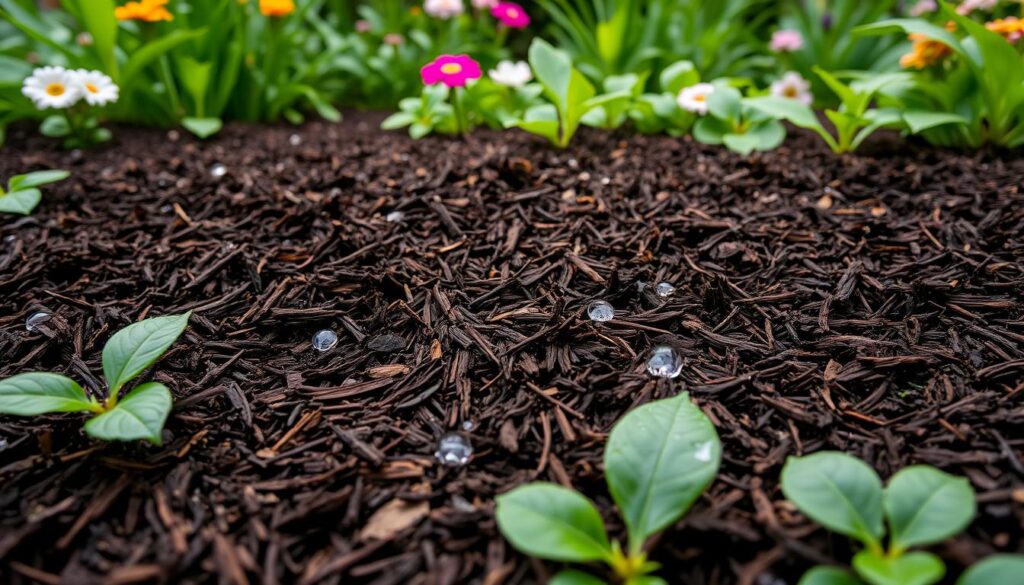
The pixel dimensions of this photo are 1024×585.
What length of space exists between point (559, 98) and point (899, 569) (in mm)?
1843

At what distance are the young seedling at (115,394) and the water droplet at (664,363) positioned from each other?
34.0 inches

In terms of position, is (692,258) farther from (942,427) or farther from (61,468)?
(61,468)

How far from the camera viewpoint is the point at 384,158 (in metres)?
2.19

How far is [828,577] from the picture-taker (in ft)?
2.41

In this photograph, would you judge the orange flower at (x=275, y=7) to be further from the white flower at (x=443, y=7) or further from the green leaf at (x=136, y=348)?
the green leaf at (x=136, y=348)

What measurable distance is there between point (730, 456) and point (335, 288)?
95 centimetres

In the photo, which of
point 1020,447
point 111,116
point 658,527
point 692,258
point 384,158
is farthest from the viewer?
point 111,116

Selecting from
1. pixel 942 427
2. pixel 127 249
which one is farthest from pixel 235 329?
pixel 942 427

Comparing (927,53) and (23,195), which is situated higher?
(927,53)

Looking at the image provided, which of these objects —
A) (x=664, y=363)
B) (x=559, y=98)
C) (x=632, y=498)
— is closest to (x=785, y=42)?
(x=559, y=98)

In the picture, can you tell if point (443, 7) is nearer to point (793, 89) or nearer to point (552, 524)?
point (793, 89)

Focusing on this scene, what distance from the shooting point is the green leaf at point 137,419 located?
2.98 feet

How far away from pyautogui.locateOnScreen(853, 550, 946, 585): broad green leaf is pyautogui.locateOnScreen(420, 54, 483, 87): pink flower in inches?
75.5

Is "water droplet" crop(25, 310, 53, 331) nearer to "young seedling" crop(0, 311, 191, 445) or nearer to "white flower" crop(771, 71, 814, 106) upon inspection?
"young seedling" crop(0, 311, 191, 445)
